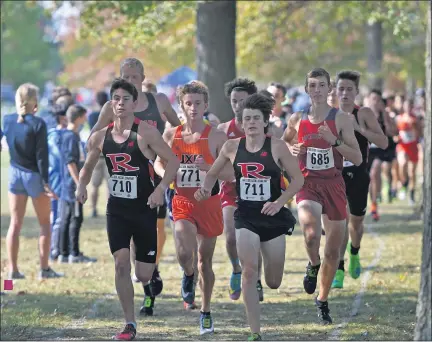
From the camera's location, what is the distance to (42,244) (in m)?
14.1

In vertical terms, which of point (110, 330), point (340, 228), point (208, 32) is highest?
point (208, 32)

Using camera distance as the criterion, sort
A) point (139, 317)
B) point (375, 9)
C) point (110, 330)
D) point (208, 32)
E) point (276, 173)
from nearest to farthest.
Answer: point (276, 173), point (110, 330), point (139, 317), point (208, 32), point (375, 9)

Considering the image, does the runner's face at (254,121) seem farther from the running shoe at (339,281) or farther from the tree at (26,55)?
the tree at (26,55)

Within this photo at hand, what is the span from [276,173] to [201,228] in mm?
1198

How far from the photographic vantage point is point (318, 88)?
34.8ft

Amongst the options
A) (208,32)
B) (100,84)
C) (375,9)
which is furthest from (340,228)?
(100,84)

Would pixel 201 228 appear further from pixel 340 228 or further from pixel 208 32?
pixel 208 32

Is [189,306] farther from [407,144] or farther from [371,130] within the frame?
[407,144]

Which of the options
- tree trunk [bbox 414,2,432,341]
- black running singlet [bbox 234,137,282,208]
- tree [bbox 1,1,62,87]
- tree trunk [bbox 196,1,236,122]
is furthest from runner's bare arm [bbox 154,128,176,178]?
tree [bbox 1,1,62,87]

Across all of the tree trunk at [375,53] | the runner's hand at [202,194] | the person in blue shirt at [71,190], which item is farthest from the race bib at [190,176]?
the tree trunk at [375,53]

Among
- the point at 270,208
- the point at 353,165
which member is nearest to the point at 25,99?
the point at 353,165

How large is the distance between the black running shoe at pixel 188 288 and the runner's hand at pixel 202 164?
1.16 metres

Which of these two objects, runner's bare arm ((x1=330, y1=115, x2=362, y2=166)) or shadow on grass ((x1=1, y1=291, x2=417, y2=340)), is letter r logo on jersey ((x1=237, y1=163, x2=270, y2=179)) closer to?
runner's bare arm ((x1=330, y1=115, x2=362, y2=166))

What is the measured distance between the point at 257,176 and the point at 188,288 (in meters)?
2.10
